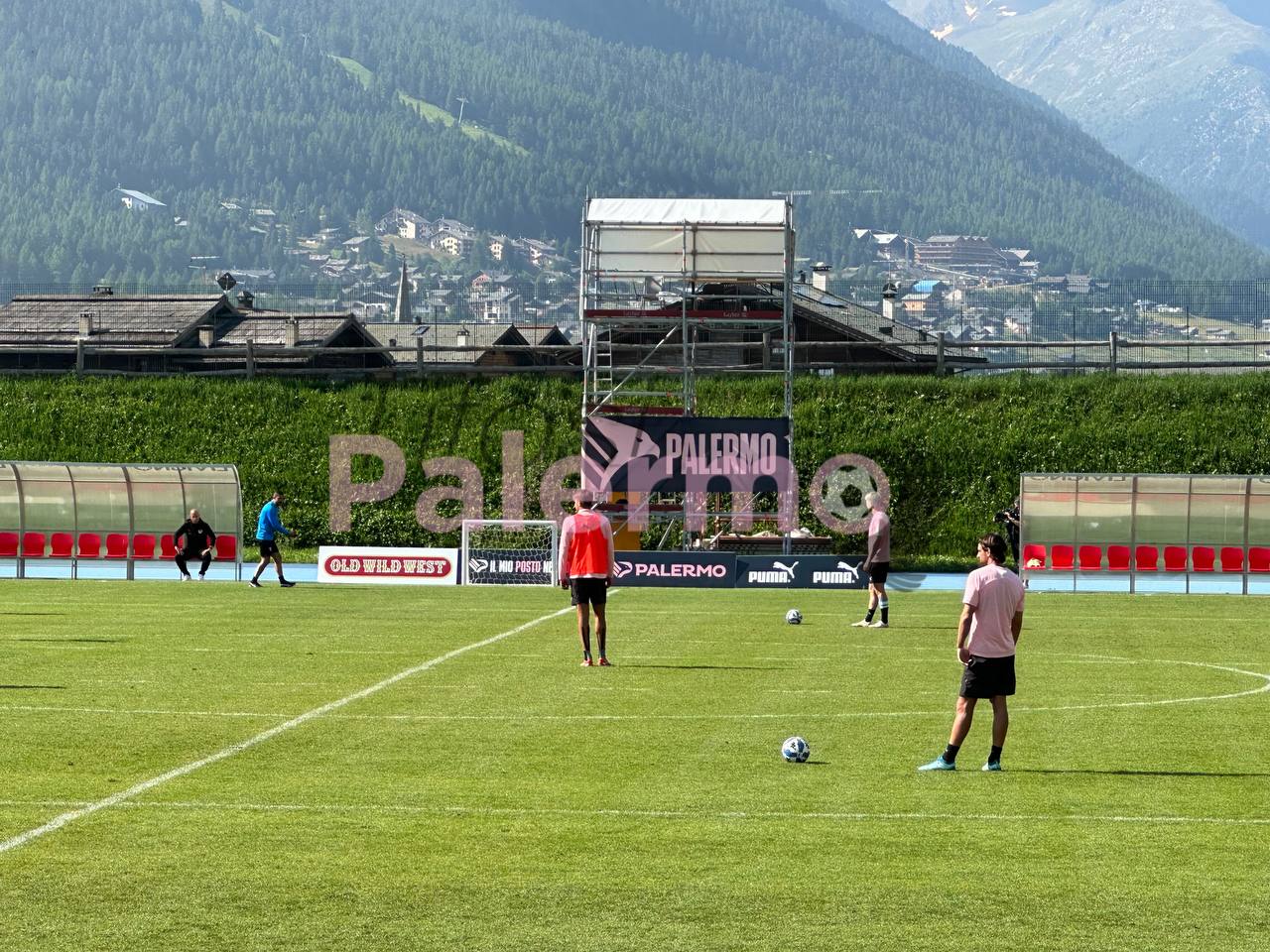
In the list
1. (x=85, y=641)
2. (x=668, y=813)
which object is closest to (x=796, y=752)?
(x=668, y=813)

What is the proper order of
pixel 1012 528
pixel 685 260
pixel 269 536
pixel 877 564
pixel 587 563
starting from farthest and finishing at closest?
pixel 1012 528 → pixel 685 260 → pixel 269 536 → pixel 877 564 → pixel 587 563

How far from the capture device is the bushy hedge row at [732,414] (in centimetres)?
4894

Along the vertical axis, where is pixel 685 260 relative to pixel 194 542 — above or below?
above

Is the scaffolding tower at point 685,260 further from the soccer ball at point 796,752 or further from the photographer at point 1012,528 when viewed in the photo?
the soccer ball at point 796,752

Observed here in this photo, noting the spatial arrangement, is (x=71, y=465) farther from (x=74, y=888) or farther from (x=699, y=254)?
(x=74, y=888)

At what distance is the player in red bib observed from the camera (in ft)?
73.2

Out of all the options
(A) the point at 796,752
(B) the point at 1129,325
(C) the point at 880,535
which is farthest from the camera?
(B) the point at 1129,325

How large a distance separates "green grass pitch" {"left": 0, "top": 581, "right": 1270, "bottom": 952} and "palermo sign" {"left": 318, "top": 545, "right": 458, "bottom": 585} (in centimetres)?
1435

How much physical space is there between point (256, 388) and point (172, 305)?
74.5ft

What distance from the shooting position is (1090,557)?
40.0m

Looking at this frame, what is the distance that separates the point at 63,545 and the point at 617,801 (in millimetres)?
30818

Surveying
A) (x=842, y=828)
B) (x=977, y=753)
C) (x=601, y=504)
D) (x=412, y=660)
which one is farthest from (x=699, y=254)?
(x=842, y=828)

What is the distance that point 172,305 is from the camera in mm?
74500

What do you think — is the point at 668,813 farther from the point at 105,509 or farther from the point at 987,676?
the point at 105,509
